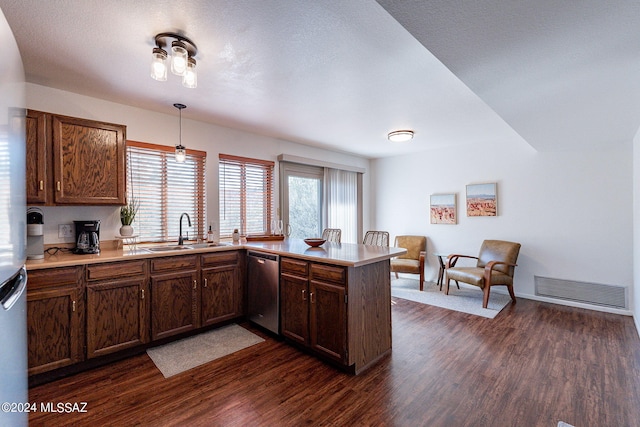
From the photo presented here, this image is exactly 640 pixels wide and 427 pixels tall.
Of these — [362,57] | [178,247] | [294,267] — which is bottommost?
[294,267]

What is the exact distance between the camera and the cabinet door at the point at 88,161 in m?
2.52

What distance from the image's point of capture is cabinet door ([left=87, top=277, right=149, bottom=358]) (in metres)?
2.40

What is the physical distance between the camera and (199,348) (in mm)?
2762

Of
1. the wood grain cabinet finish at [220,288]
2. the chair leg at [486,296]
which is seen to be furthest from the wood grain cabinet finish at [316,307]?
the chair leg at [486,296]

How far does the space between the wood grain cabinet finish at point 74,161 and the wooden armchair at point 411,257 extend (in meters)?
4.08

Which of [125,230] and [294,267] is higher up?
[125,230]

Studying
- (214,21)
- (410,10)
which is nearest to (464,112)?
(410,10)

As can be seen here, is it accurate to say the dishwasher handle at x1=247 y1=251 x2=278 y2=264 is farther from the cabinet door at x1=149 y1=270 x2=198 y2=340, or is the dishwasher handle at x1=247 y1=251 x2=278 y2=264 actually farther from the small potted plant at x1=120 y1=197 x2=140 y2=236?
the small potted plant at x1=120 y1=197 x2=140 y2=236

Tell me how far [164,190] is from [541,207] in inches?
206

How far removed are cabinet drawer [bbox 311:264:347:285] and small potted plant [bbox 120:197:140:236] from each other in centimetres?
204

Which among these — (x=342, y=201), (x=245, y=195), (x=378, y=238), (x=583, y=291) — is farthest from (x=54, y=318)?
(x=583, y=291)

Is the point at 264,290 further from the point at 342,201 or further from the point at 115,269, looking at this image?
the point at 342,201

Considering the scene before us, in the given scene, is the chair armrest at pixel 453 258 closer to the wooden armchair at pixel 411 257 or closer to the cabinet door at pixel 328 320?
the wooden armchair at pixel 411 257

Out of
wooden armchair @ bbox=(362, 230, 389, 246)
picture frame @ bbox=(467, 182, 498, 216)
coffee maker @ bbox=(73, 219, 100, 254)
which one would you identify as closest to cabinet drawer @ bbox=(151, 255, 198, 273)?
coffee maker @ bbox=(73, 219, 100, 254)
